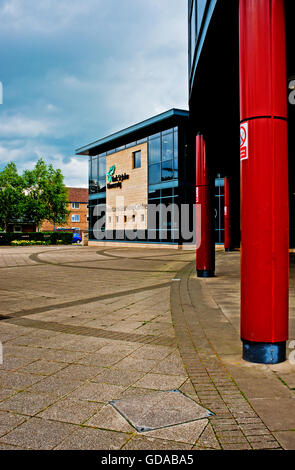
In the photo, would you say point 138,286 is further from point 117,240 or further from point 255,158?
point 117,240

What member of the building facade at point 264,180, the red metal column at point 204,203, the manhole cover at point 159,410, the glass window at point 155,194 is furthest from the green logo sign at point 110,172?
the manhole cover at point 159,410

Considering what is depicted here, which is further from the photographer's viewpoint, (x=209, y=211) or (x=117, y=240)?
(x=117, y=240)

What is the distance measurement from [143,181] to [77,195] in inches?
2090

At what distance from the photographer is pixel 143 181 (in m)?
29.6

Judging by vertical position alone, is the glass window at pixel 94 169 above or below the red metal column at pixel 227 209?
above

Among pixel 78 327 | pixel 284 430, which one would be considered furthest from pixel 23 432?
pixel 78 327

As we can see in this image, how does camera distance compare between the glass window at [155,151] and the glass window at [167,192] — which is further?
the glass window at [155,151]

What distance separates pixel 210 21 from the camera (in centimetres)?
545

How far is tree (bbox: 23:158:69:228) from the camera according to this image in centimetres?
5056

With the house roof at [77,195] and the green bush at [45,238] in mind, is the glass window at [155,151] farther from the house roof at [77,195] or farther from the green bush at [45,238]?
the house roof at [77,195]

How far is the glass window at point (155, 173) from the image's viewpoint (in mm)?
27978

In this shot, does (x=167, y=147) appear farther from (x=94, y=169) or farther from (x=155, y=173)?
(x=94, y=169)

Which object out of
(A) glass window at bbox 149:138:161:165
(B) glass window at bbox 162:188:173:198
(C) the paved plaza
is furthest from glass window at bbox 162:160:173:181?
(C) the paved plaza
